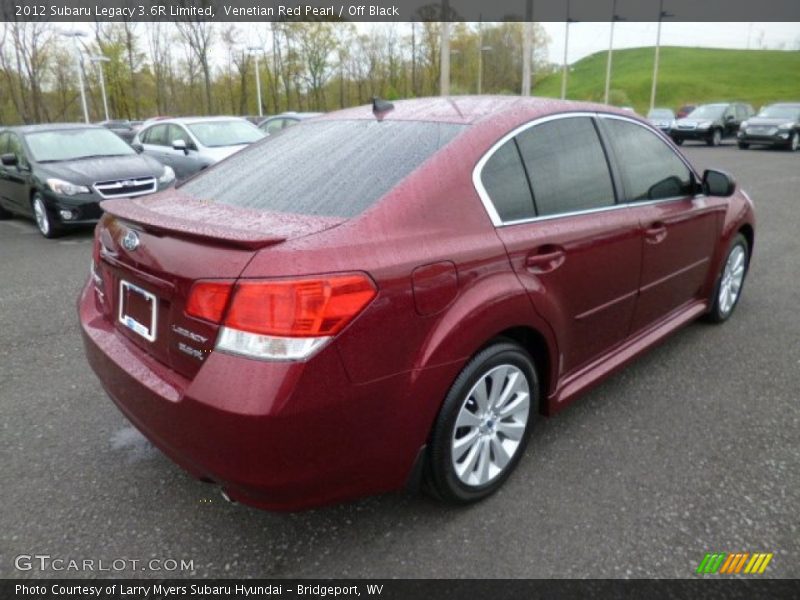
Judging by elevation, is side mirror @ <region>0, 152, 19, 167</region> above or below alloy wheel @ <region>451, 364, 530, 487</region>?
above

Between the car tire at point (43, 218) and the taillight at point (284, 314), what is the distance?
24.2 feet

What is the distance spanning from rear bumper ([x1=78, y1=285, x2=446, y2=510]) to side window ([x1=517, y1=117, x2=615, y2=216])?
1.01 m

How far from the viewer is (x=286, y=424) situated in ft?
5.80


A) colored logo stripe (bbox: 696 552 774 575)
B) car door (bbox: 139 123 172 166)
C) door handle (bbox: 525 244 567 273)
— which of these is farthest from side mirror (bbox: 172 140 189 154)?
colored logo stripe (bbox: 696 552 774 575)

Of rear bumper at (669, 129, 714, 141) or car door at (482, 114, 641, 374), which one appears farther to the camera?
rear bumper at (669, 129, 714, 141)

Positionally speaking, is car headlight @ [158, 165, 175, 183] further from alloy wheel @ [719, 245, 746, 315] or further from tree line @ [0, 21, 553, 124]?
tree line @ [0, 21, 553, 124]

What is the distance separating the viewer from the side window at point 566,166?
2.57 m

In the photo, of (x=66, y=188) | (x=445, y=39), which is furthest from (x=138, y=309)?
(x=445, y=39)

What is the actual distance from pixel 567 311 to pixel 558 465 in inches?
28.0

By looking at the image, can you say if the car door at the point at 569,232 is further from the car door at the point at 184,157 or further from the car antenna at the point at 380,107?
the car door at the point at 184,157

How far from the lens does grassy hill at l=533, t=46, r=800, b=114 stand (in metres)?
64.6

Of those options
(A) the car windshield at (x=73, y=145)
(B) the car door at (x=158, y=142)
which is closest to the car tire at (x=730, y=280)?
(A) the car windshield at (x=73, y=145)

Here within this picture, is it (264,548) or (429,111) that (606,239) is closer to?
(429,111)

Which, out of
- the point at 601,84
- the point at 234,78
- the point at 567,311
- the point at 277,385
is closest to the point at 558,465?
the point at 567,311
